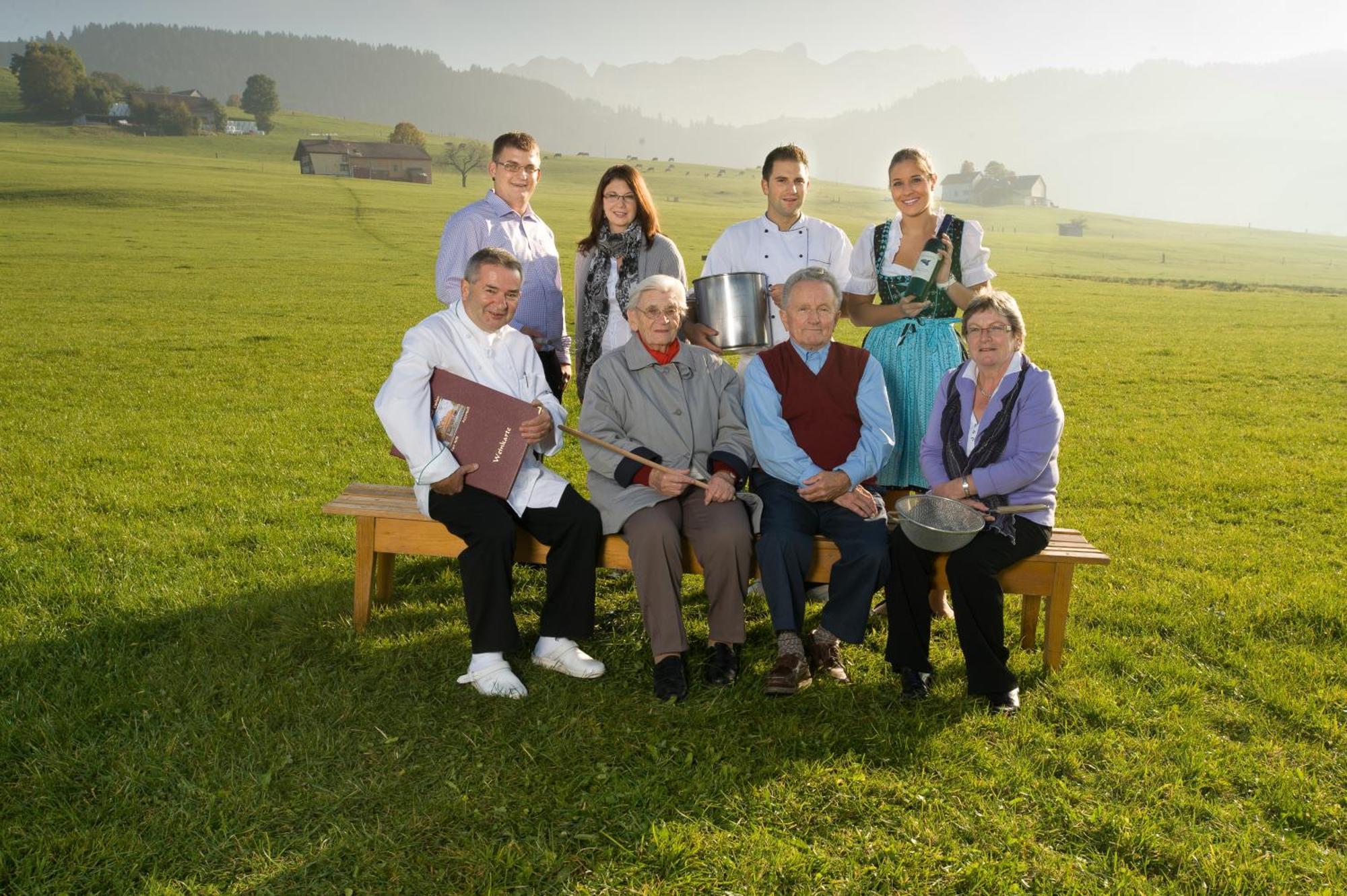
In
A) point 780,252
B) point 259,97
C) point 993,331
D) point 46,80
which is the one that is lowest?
point 993,331

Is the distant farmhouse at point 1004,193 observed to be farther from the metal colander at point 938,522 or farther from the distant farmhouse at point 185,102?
the metal colander at point 938,522

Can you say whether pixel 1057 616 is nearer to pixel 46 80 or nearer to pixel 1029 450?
pixel 1029 450

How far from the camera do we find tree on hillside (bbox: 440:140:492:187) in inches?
3568

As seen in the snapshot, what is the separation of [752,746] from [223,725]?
2230 mm

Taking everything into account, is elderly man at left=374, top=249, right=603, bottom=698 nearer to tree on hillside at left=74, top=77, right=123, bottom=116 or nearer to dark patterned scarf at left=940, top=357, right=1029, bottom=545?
dark patterned scarf at left=940, top=357, right=1029, bottom=545

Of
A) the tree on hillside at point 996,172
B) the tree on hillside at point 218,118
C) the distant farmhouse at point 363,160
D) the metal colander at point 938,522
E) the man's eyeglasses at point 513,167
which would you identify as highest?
the tree on hillside at point 996,172

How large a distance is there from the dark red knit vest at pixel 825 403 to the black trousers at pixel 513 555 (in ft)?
3.76

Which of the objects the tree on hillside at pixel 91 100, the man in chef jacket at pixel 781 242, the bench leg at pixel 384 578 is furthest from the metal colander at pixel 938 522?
the tree on hillside at pixel 91 100

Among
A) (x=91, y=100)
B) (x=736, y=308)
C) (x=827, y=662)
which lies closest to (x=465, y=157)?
(x=91, y=100)

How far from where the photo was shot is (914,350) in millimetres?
4973

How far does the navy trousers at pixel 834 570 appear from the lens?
13.9ft

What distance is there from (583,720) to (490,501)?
3.84 ft

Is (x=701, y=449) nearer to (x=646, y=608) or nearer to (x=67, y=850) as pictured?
(x=646, y=608)

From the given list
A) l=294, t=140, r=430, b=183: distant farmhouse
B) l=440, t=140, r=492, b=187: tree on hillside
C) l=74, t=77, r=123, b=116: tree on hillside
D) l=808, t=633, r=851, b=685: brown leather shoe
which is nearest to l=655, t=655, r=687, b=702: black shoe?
l=808, t=633, r=851, b=685: brown leather shoe
